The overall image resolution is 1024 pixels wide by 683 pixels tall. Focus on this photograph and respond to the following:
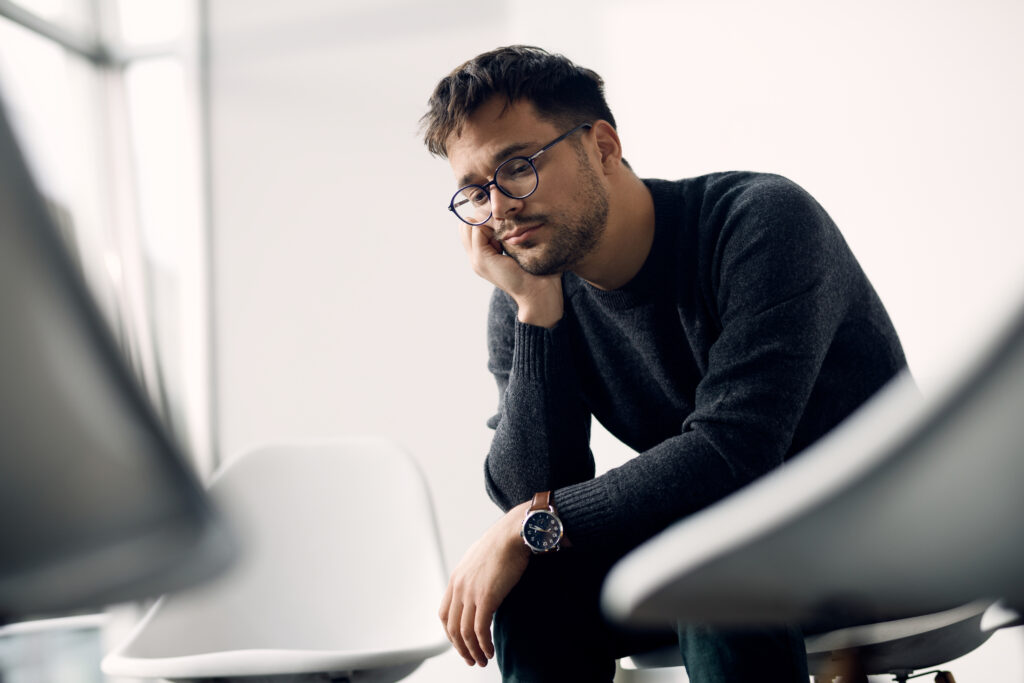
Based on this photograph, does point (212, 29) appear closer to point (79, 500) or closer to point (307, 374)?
point (307, 374)

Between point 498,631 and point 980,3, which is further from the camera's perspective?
point 980,3

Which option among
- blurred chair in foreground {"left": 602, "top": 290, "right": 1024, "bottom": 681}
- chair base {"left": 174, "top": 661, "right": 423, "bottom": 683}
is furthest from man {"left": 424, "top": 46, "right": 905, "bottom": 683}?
blurred chair in foreground {"left": 602, "top": 290, "right": 1024, "bottom": 681}

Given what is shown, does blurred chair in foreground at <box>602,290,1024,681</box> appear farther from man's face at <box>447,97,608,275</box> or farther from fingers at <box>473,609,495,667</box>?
man's face at <box>447,97,608,275</box>

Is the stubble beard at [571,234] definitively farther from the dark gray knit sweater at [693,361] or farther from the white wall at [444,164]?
the white wall at [444,164]

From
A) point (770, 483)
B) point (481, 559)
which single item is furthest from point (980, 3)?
point (770, 483)

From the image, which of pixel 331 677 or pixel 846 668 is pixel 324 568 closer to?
pixel 331 677

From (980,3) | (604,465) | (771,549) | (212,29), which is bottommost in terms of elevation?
(604,465)

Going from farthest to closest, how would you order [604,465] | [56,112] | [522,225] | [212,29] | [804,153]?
[212,29] < [56,112] < [604,465] < [804,153] < [522,225]

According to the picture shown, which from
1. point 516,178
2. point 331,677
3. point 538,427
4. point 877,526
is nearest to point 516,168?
point 516,178

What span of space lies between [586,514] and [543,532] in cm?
6

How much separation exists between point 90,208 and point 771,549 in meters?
2.64

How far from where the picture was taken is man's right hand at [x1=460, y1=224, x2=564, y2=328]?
134 cm

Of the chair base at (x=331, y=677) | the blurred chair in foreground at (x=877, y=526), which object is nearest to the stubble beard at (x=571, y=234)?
the chair base at (x=331, y=677)

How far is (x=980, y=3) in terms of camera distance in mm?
1628
